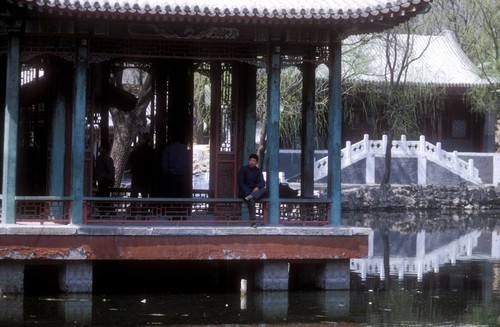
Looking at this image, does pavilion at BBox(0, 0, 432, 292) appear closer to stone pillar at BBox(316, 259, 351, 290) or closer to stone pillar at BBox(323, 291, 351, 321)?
stone pillar at BBox(316, 259, 351, 290)

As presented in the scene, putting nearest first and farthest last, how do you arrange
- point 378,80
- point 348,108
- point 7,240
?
point 7,240, point 378,80, point 348,108

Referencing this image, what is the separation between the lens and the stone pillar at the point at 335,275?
16406 mm

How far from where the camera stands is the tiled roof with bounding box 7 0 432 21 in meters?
15.3

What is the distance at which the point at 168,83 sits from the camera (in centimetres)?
2019

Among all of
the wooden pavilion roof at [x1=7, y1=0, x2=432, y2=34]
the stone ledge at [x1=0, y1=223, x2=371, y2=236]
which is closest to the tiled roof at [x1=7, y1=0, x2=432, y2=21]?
the wooden pavilion roof at [x1=7, y1=0, x2=432, y2=34]

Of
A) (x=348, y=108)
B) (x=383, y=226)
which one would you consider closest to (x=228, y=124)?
(x=383, y=226)

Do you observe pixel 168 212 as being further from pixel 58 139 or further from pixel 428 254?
pixel 428 254

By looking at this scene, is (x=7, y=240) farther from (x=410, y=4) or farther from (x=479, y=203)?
(x=479, y=203)

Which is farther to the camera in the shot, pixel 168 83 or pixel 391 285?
pixel 168 83

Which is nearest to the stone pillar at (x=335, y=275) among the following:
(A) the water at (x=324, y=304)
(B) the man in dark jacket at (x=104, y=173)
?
(A) the water at (x=324, y=304)

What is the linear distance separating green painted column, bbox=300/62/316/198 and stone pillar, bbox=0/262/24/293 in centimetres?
547

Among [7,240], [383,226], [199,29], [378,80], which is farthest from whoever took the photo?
[378,80]

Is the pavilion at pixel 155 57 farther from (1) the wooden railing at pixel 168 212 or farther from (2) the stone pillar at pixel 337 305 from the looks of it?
(2) the stone pillar at pixel 337 305

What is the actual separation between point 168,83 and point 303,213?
4636 mm
